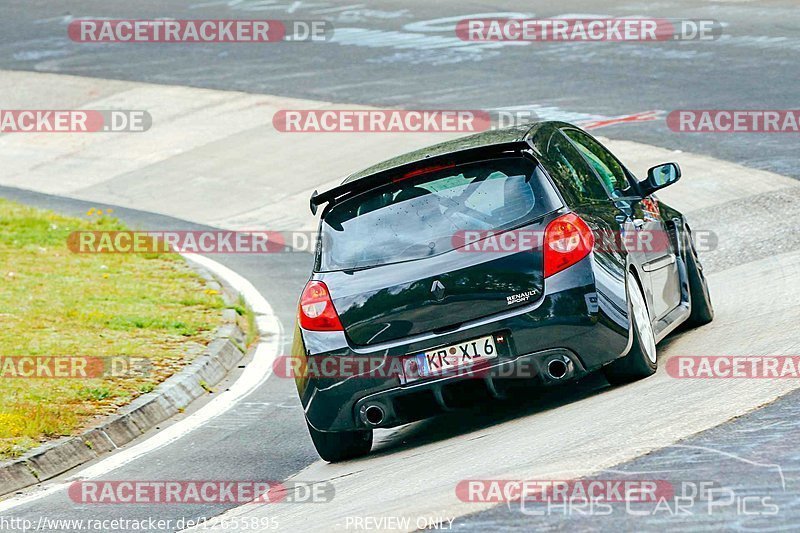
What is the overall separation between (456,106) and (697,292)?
41.3ft

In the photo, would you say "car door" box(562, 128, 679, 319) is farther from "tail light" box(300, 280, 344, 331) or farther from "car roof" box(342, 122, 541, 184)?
"tail light" box(300, 280, 344, 331)

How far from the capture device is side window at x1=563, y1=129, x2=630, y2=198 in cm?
870

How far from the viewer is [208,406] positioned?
1002 centimetres

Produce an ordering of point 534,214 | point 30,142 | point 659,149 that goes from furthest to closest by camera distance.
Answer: point 30,142 → point 659,149 → point 534,214

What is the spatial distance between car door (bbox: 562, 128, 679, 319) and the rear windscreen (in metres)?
0.79

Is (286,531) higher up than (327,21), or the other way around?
(327,21)

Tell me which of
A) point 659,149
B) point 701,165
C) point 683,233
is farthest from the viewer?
point 659,149

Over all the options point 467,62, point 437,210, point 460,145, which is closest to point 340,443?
point 437,210

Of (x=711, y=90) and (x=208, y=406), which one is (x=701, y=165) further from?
(x=208, y=406)

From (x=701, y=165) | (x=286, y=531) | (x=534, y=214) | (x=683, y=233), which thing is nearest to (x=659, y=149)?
(x=701, y=165)

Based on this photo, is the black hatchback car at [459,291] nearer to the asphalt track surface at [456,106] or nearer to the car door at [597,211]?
the car door at [597,211]

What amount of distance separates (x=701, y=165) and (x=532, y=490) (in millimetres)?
10757

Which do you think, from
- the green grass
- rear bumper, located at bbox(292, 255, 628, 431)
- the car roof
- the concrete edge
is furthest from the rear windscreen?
the green grass

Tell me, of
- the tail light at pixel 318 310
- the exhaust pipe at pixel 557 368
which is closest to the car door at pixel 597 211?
the exhaust pipe at pixel 557 368
